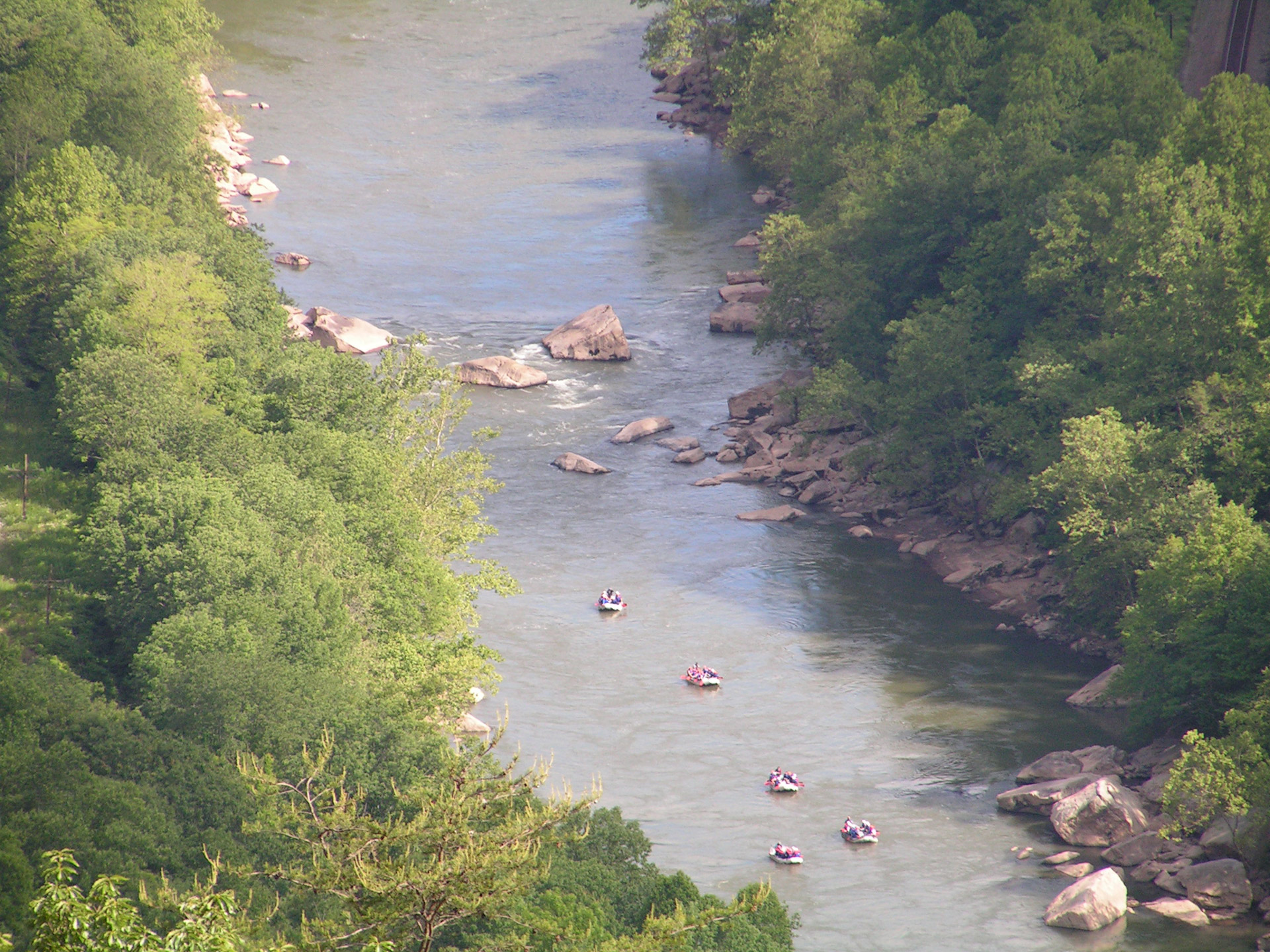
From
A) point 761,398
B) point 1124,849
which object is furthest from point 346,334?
point 1124,849

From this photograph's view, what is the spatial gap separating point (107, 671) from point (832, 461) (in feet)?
155

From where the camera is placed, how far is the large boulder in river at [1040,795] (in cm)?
5519

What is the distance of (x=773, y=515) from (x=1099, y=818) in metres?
32.9

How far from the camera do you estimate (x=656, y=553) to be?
258 feet

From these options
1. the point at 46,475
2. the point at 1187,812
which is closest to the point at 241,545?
the point at 46,475

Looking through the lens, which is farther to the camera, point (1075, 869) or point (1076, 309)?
point (1076, 309)

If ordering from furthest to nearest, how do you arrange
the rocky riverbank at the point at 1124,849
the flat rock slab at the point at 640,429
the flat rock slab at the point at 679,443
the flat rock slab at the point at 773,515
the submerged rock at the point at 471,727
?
the flat rock slab at the point at 640,429 → the flat rock slab at the point at 679,443 → the flat rock slab at the point at 773,515 → the submerged rock at the point at 471,727 → the rocky riverbank at the point at 1124,849

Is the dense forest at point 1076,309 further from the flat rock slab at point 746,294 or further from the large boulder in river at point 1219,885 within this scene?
the flat rock slab at point 746,294

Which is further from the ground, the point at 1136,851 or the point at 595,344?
the point at 595,344

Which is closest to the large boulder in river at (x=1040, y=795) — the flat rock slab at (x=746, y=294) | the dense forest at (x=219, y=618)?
the dense forest at (x=219, y=618)

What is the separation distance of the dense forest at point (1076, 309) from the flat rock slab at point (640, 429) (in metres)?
9.43

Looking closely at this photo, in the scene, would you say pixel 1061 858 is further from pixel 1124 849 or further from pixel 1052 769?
pixel 1052 769

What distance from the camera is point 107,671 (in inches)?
2098

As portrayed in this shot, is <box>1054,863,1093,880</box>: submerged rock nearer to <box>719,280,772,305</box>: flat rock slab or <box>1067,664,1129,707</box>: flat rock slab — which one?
<box>1067,664,1129,707</box>: flat rock slab
